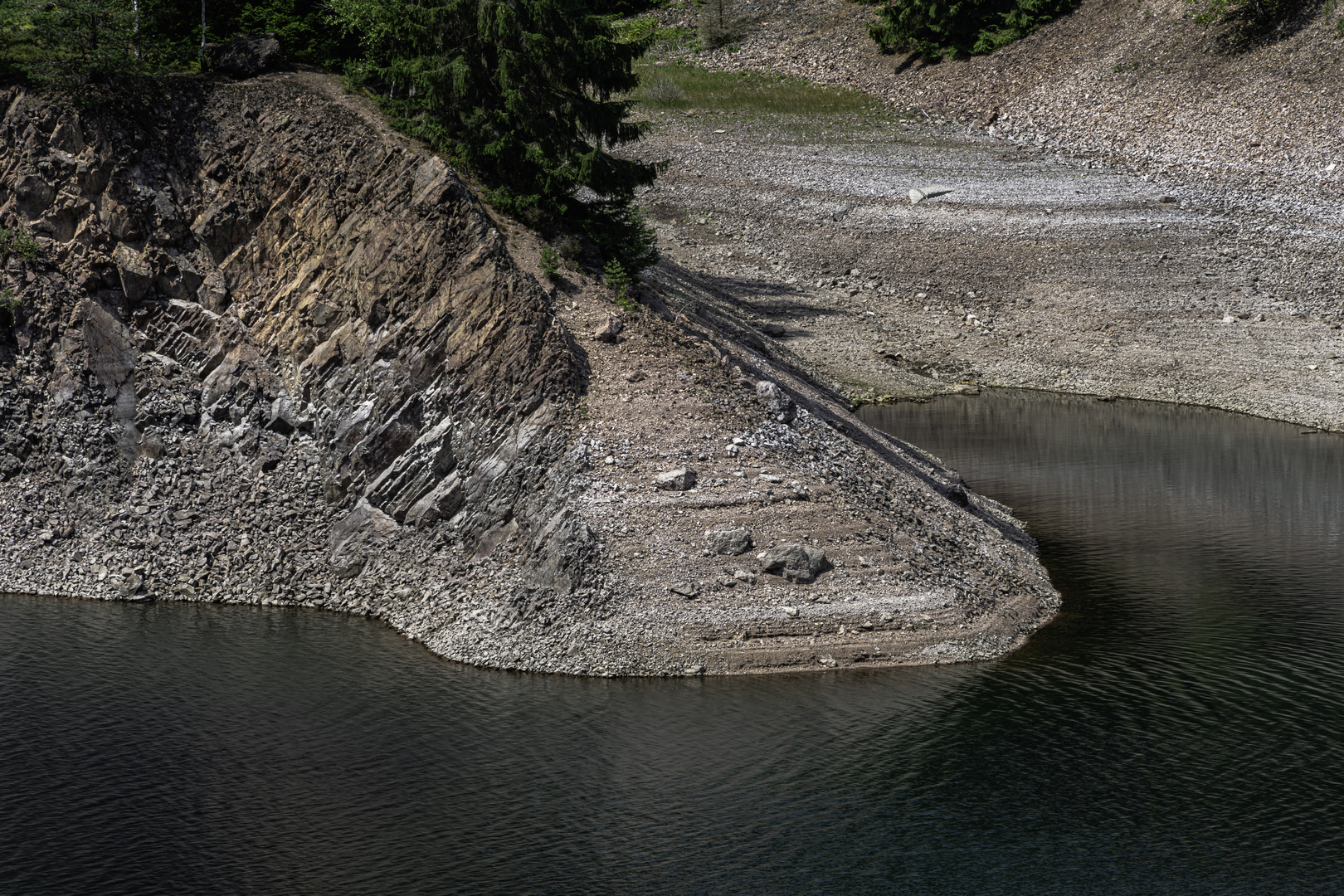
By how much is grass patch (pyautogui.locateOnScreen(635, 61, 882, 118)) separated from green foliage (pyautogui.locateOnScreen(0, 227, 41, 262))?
159 ft

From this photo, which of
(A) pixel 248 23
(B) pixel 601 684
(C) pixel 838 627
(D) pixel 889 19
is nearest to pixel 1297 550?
(C) pixel 838 627

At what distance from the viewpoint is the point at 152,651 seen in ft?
95.9

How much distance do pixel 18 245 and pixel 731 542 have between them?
2338 cm

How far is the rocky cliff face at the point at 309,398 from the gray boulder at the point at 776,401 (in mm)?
147

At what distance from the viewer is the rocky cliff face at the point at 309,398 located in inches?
1219

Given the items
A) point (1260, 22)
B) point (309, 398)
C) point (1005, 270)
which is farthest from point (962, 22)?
point (309, 398)

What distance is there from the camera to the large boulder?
127ft

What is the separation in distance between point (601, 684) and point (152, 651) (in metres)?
11.0

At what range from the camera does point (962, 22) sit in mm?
78125

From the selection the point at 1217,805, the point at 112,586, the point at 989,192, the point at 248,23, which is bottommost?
the point at 1217,805

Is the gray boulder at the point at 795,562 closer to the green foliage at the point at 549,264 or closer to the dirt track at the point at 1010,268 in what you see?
the green foliage at the point at 549,264

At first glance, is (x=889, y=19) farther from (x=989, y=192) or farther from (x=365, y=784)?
(x=365, y=784)

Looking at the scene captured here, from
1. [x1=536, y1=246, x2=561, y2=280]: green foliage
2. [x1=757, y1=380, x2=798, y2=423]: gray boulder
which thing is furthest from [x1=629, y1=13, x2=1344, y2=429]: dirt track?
[x1=757, y1=380, x2=798, y2=423]: gray boulder

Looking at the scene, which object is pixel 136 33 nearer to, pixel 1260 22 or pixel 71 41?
pixel 71 41
